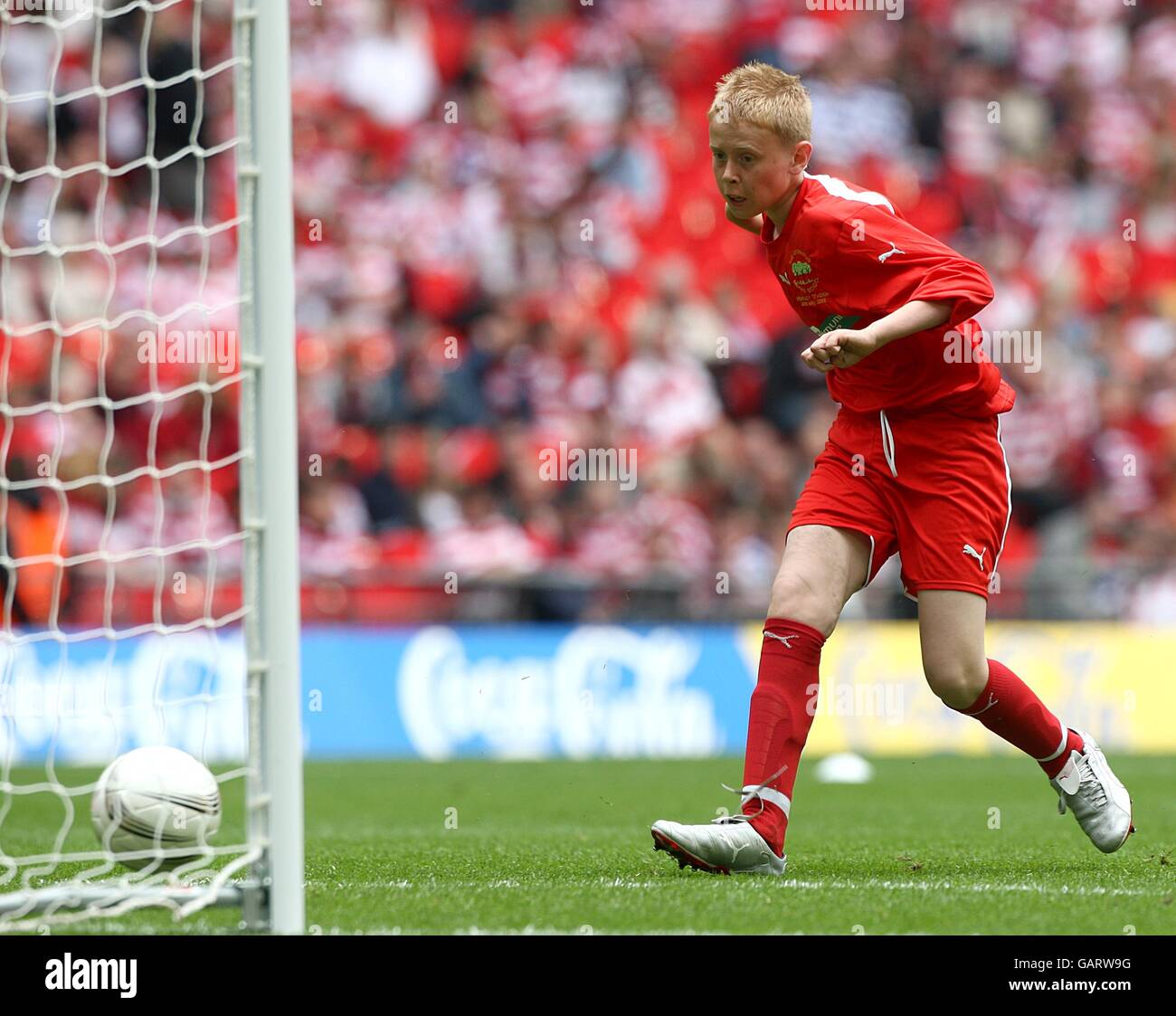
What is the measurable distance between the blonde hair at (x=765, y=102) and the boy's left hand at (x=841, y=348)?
0.64m

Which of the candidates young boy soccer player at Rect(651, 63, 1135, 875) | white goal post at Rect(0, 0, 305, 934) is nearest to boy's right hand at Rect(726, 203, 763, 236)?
young boy soccer player at Rect(651, 63, 1135, 875)

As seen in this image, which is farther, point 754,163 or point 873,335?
point 754,163

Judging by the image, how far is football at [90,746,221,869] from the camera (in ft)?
13.4

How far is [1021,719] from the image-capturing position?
15.5 ft

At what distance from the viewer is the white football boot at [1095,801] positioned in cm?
476

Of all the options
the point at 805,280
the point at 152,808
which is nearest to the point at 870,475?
the point at 805,280

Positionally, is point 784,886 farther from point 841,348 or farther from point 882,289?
point 882,289

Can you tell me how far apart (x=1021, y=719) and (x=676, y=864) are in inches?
40.5

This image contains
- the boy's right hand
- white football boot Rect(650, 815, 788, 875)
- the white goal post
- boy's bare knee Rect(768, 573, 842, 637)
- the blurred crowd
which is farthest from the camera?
the blurred crowd

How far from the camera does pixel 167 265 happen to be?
12.7 m

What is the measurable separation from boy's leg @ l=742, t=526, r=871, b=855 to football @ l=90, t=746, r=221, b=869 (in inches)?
53.8

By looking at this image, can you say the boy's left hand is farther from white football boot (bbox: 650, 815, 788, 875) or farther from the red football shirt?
white football boot (bbox: 650, 815, 788, 875)

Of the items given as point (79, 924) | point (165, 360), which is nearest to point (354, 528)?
point (165, 360)

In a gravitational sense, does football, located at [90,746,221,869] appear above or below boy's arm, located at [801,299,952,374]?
below
